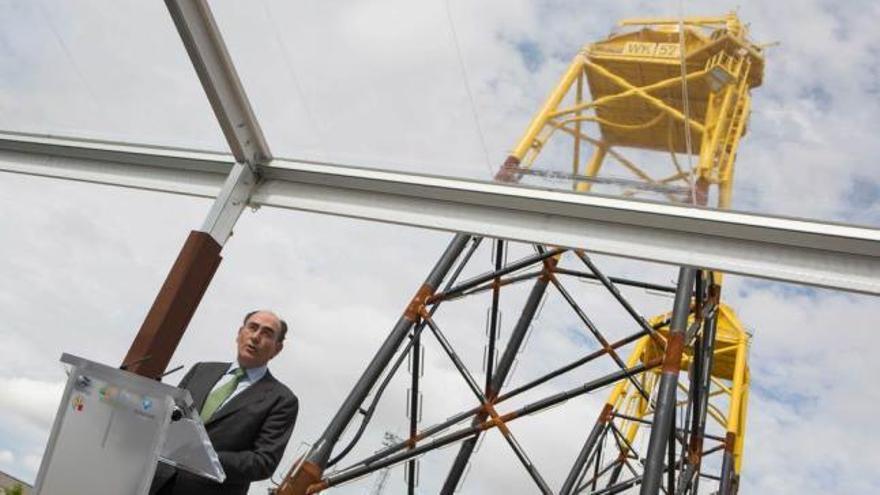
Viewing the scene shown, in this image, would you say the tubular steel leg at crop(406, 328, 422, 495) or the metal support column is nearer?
the metal support column

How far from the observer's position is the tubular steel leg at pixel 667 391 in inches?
189

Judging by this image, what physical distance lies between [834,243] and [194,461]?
258 centimetres

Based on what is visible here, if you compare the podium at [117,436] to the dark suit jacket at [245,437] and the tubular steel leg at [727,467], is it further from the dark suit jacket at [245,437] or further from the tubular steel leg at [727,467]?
the tubular steel leg at [727,467]

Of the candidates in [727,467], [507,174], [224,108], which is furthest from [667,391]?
[727,467]

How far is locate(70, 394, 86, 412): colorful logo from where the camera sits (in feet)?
8.17

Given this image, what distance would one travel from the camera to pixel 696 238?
10.8 feet

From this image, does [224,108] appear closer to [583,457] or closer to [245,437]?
[245,437]

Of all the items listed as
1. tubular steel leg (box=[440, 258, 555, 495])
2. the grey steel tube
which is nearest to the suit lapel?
tubular steel leg (box=[440, 258, 555, 495])

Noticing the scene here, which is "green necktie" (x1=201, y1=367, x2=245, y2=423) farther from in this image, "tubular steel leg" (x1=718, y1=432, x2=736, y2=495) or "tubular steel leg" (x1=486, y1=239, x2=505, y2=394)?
"tubular steel leg" (x1=718, y1=432, x2=736, y2=495)

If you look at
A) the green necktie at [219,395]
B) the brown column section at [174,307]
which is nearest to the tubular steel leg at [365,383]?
the brown column section at [174,307]

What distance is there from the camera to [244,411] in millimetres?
2863

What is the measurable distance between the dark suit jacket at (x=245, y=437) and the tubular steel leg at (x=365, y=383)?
8.14 ft

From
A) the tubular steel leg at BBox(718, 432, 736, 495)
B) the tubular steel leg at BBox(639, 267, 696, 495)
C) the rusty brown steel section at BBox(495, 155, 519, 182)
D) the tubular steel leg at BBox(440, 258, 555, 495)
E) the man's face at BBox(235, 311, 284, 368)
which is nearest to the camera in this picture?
the man's face at BBox(235, 311, 284, 368)

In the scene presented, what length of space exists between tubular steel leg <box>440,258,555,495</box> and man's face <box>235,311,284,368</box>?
3.32 m
